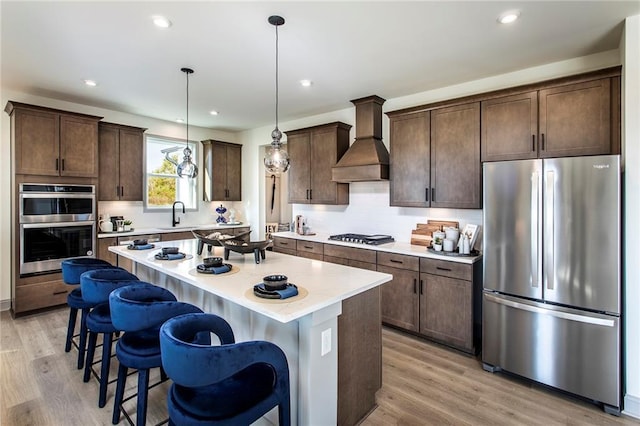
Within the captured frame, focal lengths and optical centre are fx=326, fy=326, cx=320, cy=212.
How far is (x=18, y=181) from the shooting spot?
156 inches

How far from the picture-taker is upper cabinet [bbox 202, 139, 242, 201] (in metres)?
6.19

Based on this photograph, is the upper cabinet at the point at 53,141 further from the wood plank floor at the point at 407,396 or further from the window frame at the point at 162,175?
the wood plank floor at the point at 407,396

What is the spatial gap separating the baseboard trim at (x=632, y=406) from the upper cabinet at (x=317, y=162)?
136 inches

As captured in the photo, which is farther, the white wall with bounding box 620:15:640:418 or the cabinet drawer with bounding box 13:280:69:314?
the cabinet drawer with bounding box 13:280:69:314

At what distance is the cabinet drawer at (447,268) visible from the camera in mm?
3160

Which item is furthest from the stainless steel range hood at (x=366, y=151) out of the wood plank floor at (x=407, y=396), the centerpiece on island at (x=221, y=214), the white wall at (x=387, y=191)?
the centerpiece on island at (x=221, y=214)

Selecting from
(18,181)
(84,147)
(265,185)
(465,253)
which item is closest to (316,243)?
(465,253)

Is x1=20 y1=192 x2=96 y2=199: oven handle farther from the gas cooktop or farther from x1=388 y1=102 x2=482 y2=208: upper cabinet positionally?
x1=388 y1=102 x2=482 y2=208: upper cabinet

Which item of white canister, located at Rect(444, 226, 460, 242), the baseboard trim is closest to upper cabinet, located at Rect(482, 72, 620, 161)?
white canister, located at Rect(444, 226, 460, 242)

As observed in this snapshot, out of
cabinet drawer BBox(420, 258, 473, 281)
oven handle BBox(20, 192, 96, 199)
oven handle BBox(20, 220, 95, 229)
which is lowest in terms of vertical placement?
cabinet drawer BBox(420, 258, 473, 281)

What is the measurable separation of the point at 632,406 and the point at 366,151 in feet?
11.0

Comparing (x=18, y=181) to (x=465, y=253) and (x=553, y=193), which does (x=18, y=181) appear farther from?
(x=553, y=193)

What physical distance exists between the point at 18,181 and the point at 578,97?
602 centimetres

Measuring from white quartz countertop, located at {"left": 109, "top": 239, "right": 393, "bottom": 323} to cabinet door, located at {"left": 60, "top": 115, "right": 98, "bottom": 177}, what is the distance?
2.09 m
